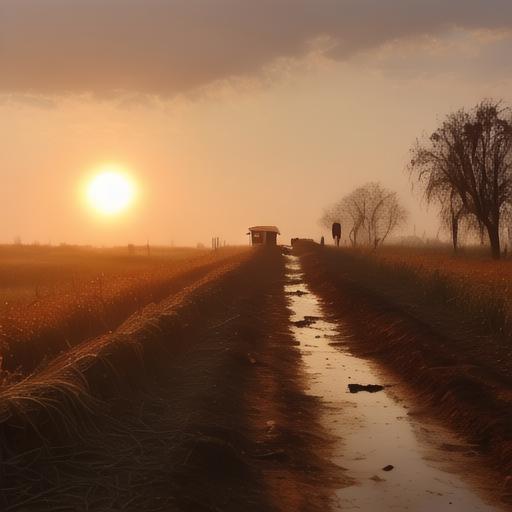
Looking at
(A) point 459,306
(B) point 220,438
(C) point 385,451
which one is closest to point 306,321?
(A) point 459,306

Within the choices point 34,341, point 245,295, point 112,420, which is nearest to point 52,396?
point 112,420

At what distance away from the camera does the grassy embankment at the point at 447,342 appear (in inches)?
315

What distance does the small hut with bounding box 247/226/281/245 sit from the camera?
90250 mm

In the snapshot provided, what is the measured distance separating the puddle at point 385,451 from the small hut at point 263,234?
78090 millimetres

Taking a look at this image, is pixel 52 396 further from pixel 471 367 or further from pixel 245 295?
pixel 245 295

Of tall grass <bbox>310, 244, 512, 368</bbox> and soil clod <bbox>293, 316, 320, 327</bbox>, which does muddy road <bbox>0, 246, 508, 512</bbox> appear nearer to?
tall grass <bbox>310, 244, 512, 368</bbox>

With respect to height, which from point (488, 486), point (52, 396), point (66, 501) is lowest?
point (488, 486)

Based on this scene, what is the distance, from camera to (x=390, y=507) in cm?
569

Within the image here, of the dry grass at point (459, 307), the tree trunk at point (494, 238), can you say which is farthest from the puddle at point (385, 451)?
the tree trunk at point (494, 238)

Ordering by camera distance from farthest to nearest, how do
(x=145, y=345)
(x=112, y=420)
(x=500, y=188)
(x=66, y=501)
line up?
(x=500, y=188) → (x=145, y=345) → (x=112, y=420) → (x=66, y=501)

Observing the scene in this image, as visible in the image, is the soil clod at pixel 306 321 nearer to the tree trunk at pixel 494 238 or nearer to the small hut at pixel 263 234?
the tree trunk at pixel 494 238

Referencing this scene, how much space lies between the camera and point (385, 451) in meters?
7.28

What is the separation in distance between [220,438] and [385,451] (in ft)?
6.06

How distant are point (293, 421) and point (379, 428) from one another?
3.48ft
